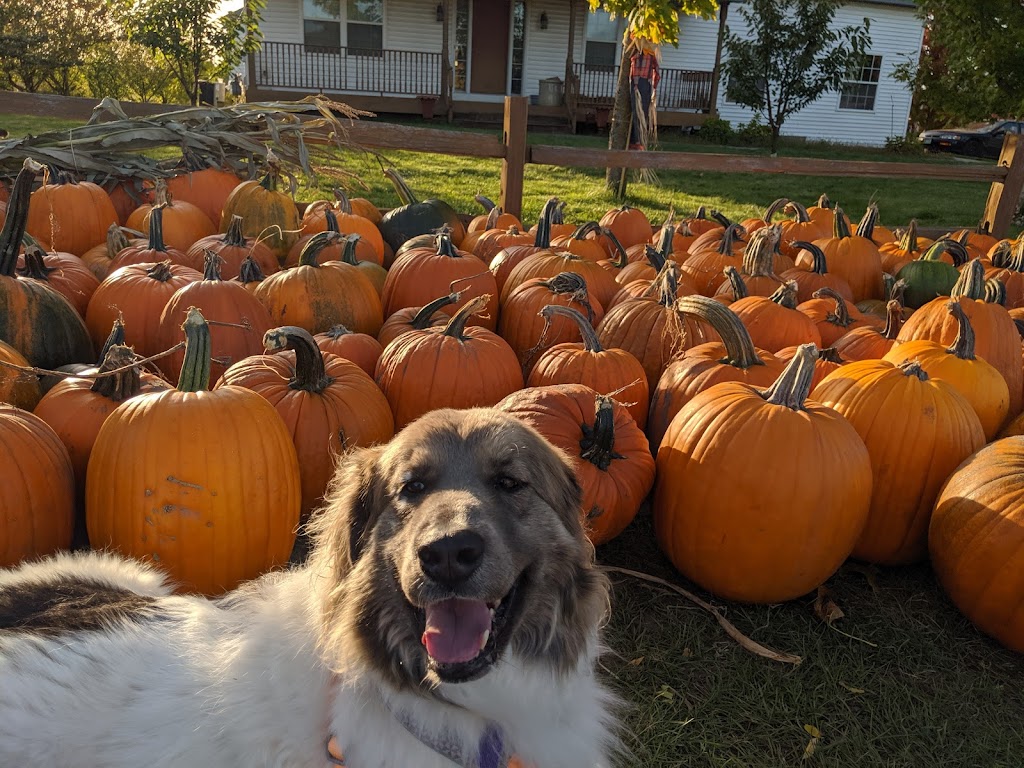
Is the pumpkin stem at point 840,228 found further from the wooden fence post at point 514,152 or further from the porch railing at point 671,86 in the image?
the porch railing at point 671,86

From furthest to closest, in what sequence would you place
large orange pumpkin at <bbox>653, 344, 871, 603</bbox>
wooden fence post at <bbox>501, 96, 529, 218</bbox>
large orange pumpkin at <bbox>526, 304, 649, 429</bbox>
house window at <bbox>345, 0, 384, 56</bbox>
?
house window at <bbox>345, 0, 384, 56</bbox> → wooden fence post at <bbox>501, 96, 529, 218</bbox> → large orange pumpkin at <bbox>526, 304, 649, 429</bbox> → large orange pumpkin at <bbox>653, 344, 871, 603</bbox>

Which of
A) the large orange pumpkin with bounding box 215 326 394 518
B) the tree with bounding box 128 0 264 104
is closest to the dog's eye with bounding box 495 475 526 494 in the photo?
the large orange pumpkin with bounding box 215 326 394 518

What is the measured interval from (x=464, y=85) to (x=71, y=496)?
1175 inches

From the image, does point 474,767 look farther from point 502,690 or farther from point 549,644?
point 549,644

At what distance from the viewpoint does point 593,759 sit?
7.61ft

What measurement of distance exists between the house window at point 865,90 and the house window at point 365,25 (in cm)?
2017

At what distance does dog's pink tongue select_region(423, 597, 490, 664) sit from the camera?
2021mm

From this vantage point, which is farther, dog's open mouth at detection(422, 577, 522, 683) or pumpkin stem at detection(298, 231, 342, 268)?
pumpkin stem at detection(298, 231, 342, 268)

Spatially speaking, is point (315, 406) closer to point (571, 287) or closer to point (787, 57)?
point (571, 287)

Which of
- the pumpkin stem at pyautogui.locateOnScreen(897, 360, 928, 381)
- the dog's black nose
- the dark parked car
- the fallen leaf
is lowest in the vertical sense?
the fallen leaf

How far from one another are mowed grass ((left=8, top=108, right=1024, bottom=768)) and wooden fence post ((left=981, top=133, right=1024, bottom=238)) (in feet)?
25.9

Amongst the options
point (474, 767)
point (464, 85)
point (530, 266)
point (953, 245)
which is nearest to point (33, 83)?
point (464, 85)

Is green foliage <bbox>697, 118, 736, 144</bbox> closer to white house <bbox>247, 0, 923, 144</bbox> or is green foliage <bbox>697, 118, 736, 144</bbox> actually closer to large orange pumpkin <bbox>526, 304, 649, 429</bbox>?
white house <bbox>247, 0, 923, 144</bbox>

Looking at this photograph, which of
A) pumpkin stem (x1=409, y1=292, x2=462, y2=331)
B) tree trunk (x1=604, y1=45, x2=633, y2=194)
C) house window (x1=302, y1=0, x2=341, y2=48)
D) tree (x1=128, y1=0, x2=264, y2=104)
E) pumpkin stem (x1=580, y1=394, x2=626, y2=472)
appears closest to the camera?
pumpkin stem (x1=580, y1=394, x2=626, y2=472)
